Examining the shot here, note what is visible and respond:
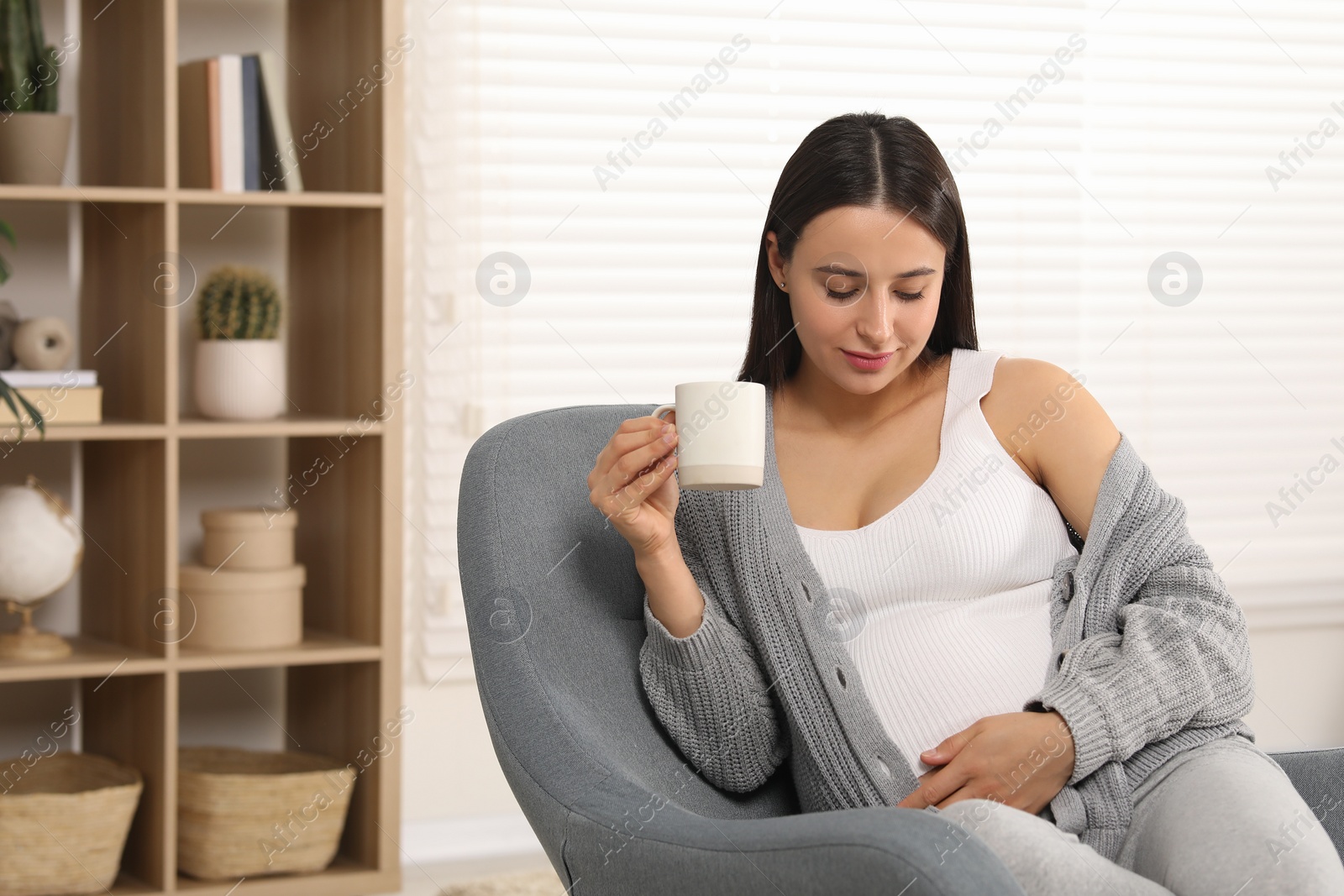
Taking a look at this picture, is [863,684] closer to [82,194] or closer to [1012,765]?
[1012,765]

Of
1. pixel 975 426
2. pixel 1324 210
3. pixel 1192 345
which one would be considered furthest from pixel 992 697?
pixel 1324 210

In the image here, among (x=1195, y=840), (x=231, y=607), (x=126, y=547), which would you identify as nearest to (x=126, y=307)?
(x=126, y=547)

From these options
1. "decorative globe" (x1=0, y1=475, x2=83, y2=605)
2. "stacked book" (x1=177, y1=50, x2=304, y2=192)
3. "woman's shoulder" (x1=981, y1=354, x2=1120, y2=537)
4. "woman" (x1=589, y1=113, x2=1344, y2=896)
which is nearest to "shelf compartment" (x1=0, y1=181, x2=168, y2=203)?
"stacked book" (x1=177, y1=50, x2=304, y2=192)

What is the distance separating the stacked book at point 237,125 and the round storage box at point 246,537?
0.55 metres

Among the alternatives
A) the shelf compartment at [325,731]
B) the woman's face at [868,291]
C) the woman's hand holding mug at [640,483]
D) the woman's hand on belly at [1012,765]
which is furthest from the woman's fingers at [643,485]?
the shelf compartment at [325,731]

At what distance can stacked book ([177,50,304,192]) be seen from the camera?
225cm

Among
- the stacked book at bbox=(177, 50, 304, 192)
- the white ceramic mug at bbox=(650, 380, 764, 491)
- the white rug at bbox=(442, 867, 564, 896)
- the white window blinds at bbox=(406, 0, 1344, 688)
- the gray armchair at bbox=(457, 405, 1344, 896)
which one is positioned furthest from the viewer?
the white window blinds at bbox=(406, 0, 1344, 688)

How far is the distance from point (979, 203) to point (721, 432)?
6.10 ft

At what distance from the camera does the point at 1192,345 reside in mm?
3016

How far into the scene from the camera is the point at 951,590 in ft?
4.53

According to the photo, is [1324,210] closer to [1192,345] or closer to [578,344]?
[1192,345]

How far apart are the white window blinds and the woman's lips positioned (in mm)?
1289

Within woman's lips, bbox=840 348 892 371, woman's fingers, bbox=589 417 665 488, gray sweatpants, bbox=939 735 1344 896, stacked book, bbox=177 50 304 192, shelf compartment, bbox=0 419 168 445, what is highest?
stacked book, bbox=177 50 304 192

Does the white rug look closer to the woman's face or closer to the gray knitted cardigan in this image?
the gray knitted cardigan
